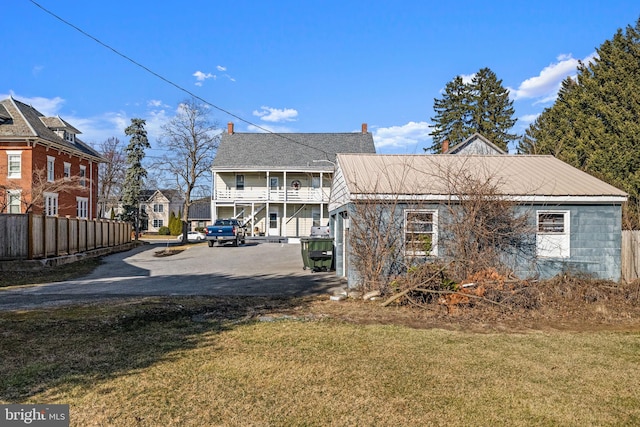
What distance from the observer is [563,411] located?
473cm

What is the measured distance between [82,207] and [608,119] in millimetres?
39896

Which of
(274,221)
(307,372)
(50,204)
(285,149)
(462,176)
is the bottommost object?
(307,372)

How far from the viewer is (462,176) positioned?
1282 cm

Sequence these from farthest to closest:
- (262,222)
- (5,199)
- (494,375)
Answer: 1. (262,222)
2. (5,199)
3. (494,375)

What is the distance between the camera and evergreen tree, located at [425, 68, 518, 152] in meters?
53.3

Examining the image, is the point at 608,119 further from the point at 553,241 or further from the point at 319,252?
the point at 319,252

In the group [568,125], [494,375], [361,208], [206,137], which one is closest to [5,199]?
[206,137]

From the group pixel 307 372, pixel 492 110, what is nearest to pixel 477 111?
pixel 492 110

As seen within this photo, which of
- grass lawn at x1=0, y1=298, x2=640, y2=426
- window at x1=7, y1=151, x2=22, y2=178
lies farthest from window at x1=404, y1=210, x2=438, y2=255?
window at x1=7, y1=151, x2=22, y2=178

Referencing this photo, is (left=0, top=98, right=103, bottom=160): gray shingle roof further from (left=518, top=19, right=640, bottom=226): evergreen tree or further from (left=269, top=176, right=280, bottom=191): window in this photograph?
(left=518, top=19, right=640, bottom=226): evergreen tree

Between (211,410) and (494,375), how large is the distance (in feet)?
12.0

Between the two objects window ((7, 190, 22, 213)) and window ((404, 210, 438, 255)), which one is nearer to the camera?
window ((404, 210, 438, 255))

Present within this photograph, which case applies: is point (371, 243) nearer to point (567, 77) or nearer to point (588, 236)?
point (588, 236)

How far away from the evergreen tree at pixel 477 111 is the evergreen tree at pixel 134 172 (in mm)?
35257
